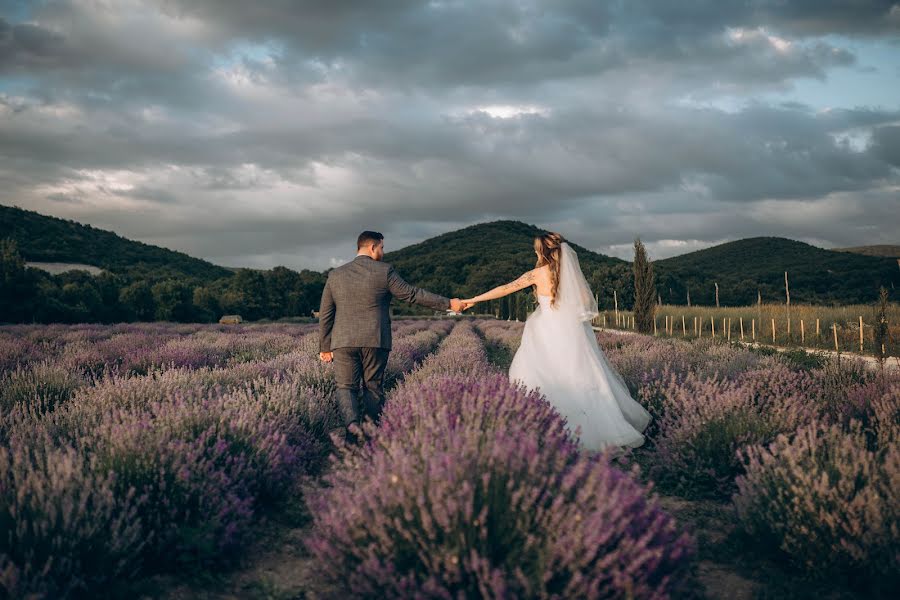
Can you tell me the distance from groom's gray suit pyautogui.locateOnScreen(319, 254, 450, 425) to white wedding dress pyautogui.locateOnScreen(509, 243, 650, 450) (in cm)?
123

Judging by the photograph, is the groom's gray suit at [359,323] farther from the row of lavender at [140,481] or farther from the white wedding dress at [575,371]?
the white wedding dress at [575,371]

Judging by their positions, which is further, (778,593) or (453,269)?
(453,269)

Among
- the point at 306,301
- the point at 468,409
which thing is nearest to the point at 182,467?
the point at 468,409

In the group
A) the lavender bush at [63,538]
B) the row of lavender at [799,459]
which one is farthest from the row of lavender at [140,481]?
the row of lavender at [799,459]

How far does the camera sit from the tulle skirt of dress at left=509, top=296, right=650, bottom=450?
4.76 m

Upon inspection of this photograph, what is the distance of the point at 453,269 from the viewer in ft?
244

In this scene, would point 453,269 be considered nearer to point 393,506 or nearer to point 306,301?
point 306,301

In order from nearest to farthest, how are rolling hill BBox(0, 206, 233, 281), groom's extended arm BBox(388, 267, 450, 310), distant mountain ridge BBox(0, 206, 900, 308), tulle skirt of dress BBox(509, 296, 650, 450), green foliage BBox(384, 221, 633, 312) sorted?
tulle skirt of dress BBox(509, 296, 650, 450) < groom's extended arm BBox(388, 267, 450, 310) < rolling hill BBox(0, 206, 233, 281) < distant mountain ridge BBox(0, 206, 900, 308) < green foliage BBox(384, 221, 633, 312)

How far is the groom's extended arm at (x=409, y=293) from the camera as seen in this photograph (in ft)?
16.1

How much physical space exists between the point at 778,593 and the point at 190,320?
143ft

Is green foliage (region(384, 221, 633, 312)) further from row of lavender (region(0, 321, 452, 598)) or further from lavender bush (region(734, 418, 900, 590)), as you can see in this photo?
lavender bush (region(734, 418, 900, 590))

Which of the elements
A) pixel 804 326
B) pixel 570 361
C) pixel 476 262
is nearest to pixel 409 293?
pixel 570 361

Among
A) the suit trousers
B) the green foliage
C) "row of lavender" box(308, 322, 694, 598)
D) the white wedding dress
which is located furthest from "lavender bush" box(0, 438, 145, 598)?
the green foliage

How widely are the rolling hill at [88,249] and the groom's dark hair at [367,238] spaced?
156 feet
